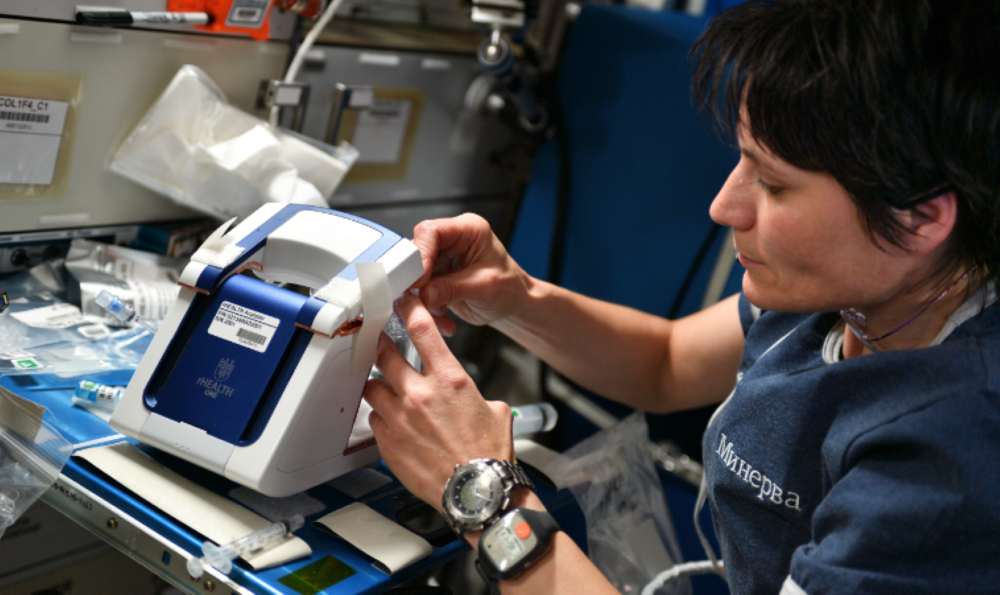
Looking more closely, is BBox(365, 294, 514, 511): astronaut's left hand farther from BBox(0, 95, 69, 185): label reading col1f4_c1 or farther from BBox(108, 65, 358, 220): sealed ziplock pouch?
Result: BBox(0, 95, 69, 185): label reading col1f4_c1

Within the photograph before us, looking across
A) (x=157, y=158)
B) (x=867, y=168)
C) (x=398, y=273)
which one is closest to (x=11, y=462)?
(x=398, y=273)

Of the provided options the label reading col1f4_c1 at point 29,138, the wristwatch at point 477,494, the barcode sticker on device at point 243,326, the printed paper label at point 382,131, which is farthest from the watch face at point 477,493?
the printed paper label at point 382,131

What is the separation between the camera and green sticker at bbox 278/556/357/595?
723 mm

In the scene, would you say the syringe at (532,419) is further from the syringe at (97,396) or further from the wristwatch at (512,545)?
the syringe at (97,396)

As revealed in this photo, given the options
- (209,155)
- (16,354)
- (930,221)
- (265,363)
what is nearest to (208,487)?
(265,363)

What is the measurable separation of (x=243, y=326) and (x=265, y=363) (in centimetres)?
5

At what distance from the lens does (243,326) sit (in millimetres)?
810

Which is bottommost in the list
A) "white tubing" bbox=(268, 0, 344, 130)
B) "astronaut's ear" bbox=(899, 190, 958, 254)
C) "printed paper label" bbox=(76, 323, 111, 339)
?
"printed paper label" bbox=(76, 323, 111, 339)

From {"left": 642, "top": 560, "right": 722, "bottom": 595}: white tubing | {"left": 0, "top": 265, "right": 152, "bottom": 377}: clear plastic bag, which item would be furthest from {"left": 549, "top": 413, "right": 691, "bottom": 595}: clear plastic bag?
{"left": 0, "top": 265, "right": 152, "bottom": 377}: clear plastic bag

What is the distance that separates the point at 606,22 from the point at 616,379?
88 centimetres

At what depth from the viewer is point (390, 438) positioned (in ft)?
2.73

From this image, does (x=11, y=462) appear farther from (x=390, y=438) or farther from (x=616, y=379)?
(x=616, y=379)

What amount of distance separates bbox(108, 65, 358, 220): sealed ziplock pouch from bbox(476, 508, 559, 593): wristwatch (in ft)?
2.20

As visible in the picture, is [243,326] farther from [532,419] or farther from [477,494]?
[532,419]
